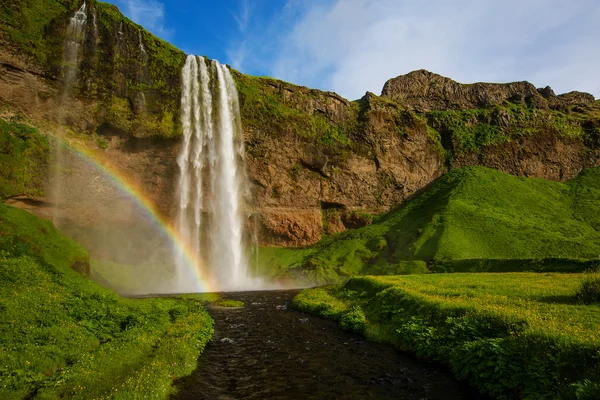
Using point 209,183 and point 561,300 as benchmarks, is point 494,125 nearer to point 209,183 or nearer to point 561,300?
point 209,183

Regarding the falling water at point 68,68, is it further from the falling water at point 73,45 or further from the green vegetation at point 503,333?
the green vegetation at point 503,333

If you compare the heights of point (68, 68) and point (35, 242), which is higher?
point (68, 68)

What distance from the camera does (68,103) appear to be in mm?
60594

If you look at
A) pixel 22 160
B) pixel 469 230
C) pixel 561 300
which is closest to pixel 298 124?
pixel 469 230

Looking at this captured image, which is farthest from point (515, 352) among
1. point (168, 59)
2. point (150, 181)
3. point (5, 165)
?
point (168, 59)

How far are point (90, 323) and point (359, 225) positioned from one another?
273 feet

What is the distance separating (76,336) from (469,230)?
229 ft

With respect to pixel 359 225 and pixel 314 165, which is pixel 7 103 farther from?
pixel 359 225

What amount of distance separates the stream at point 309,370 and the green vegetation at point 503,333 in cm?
96

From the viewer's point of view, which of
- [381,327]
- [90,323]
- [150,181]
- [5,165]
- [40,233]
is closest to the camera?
[90,323]

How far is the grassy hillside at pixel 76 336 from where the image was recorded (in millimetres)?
11219

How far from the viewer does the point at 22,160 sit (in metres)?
52.1

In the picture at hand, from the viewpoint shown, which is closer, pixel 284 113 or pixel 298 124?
pixel 284 113

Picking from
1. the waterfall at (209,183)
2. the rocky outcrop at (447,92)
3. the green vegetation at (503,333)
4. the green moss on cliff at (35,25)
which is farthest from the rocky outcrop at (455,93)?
the green vegetation at (503,333)
